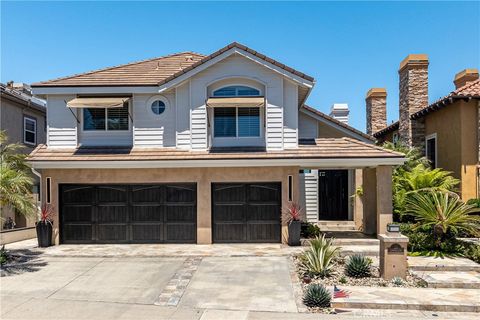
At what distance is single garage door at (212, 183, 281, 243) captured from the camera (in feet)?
47.9

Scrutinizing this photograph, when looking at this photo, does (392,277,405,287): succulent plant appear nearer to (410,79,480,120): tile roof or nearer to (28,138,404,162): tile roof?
(28,138,404,162): tile roof

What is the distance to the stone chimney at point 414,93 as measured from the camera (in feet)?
64.5

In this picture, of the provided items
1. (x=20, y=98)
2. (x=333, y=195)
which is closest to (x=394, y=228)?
(x=333, y=195)

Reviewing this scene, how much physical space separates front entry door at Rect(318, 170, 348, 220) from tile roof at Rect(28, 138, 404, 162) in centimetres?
592

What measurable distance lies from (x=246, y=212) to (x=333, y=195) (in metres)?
7.75

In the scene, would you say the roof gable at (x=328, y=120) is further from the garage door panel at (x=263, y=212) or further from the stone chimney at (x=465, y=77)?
the stone chimney at (x=465, y=77)

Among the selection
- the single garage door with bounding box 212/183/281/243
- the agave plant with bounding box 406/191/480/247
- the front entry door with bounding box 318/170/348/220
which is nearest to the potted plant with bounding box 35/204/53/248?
the single garage door with bounding box 212/183/281/243

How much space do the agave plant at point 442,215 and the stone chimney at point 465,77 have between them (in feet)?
29.8

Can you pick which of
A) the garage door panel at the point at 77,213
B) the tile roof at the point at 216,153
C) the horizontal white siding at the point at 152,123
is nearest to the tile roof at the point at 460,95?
the tile roof at the point at 216,153

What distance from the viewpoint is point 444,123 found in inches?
696

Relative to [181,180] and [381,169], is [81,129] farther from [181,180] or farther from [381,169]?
[381,169]

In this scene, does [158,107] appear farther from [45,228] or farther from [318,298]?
[318,298]

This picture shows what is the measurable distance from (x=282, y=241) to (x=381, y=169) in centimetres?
426

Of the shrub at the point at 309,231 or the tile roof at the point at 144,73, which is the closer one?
the tile roof at the point at 144,73
